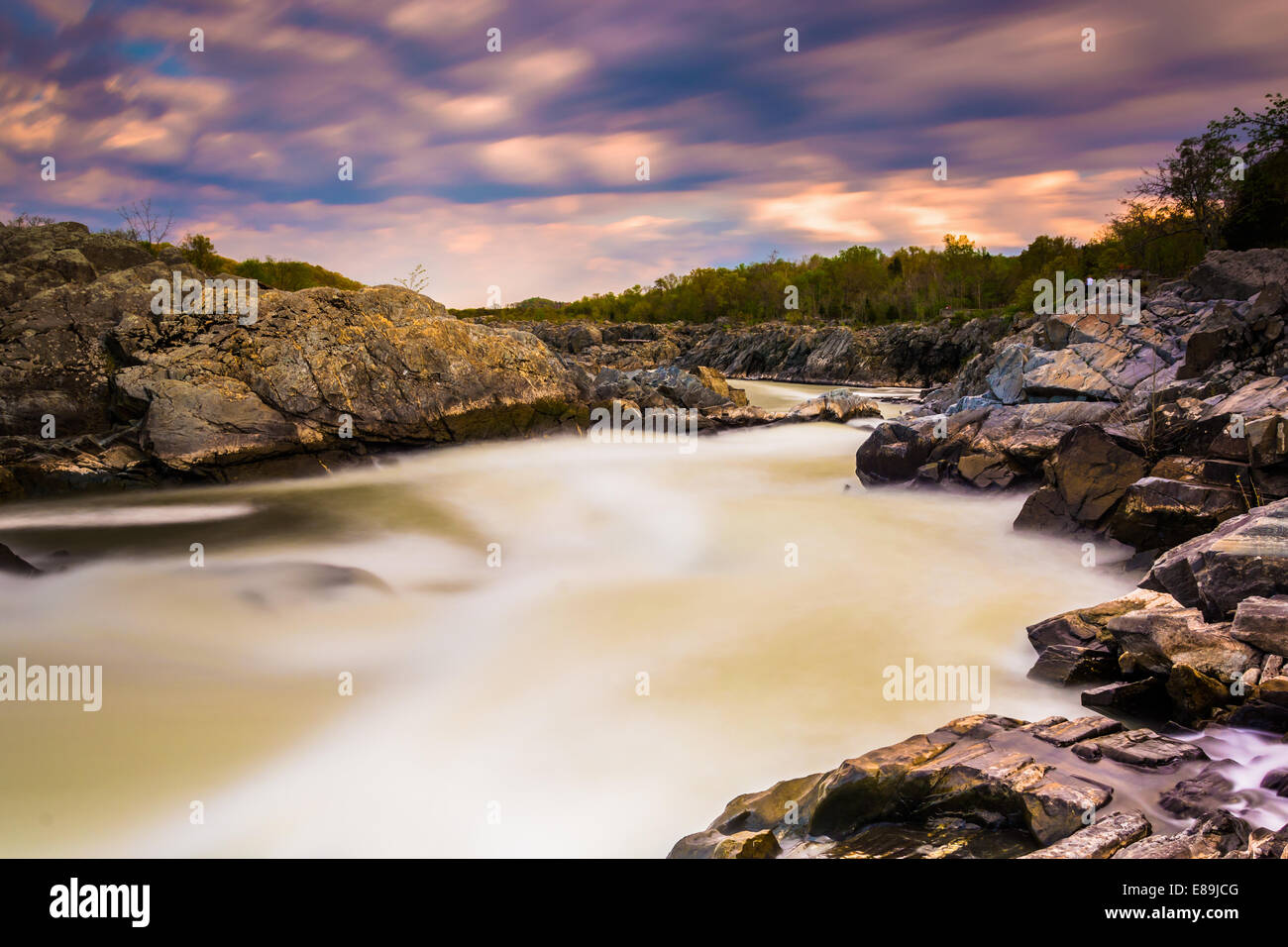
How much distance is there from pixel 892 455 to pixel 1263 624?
11.5m

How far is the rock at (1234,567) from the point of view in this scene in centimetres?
649

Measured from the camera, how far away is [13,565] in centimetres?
1050

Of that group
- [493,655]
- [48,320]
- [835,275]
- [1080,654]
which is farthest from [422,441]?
[835,275]

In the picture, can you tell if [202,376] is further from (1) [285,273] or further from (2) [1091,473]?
(1) [285,273]

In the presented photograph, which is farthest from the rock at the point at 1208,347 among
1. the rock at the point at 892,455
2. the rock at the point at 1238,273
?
the rock at the point at 1238,273

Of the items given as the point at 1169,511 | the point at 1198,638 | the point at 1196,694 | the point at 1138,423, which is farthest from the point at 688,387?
the point at 1196,694

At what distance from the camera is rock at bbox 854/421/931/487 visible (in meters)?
16.8

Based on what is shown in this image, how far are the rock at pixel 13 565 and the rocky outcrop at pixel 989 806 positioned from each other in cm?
1125

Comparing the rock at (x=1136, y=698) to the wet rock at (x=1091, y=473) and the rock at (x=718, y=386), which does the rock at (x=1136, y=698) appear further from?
the rock at (x=718, y=386)

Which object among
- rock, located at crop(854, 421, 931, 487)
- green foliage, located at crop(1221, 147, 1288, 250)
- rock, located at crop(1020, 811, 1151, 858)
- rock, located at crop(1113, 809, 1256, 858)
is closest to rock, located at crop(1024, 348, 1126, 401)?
rock, located at crop(854, 421, 931, 487)

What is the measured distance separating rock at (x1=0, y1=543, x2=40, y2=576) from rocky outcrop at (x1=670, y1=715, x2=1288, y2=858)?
36.9 ft

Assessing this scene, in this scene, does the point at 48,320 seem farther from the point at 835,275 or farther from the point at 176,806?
the point at 835,275
